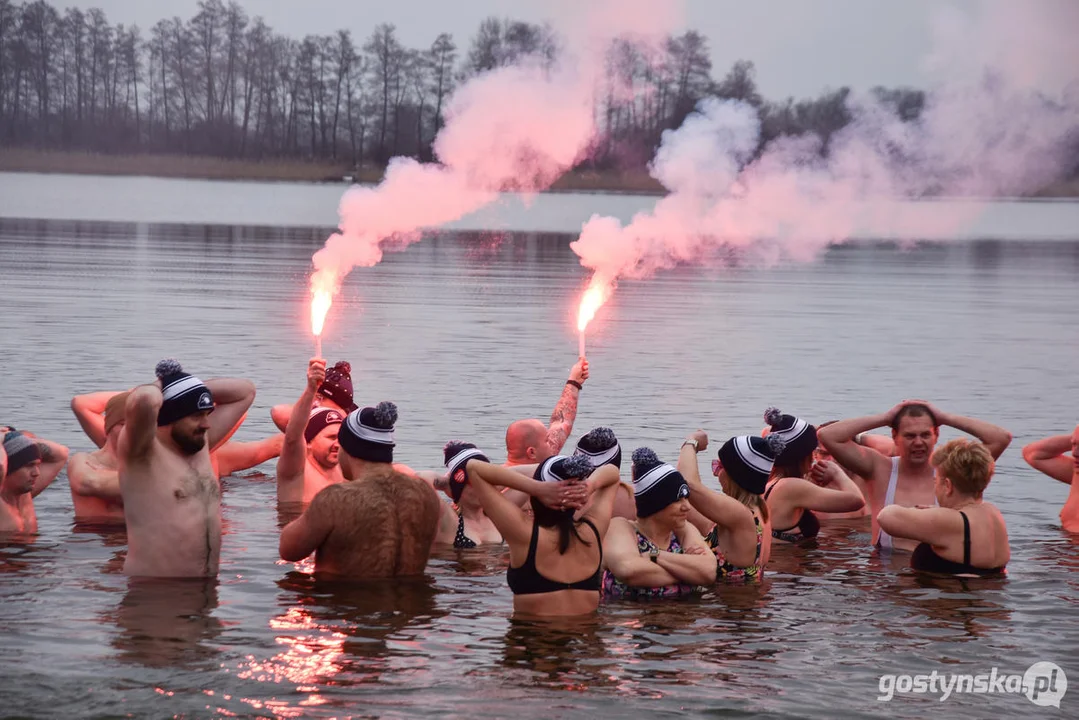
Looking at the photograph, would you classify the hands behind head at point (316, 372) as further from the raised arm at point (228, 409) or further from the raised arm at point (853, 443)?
the raised arm at point (853, 443)

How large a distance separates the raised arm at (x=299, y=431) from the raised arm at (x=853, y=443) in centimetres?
429

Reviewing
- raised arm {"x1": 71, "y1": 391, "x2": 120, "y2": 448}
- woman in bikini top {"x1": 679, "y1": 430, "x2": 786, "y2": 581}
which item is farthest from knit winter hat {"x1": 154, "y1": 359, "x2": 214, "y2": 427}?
raised arm {"x1": 71, "y1": 391, "x2": 120, "y2": 448}

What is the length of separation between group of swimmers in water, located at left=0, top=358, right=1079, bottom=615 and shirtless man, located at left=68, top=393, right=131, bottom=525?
0.02 m

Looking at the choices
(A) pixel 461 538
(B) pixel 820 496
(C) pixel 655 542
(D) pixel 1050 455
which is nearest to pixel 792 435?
(B) pixel 820 496

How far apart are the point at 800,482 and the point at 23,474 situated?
20.5 ft

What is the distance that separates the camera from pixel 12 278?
1574 inches

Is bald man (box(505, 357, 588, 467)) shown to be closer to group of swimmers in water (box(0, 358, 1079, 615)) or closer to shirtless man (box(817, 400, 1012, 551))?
group of swimmers in water (box(0, 358, 1079, 615))

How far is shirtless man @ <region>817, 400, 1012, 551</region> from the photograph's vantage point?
486 inches

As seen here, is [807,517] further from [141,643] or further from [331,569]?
[141,643]

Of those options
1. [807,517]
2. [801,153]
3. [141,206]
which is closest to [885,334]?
[801,153]

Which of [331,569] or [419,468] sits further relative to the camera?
[419,468]

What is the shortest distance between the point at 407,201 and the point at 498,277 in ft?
111

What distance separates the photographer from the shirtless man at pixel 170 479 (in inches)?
376

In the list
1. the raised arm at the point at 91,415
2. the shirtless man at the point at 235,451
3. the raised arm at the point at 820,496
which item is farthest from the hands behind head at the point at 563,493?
the raised arm at the point at 91,415
